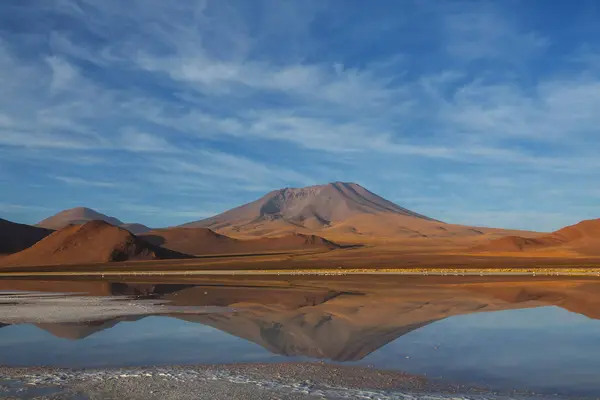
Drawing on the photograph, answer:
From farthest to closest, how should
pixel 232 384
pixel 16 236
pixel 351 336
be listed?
pixel 16 236, pixel 351 336, pixel 232 384

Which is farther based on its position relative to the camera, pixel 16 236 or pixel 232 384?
pixel 16 236

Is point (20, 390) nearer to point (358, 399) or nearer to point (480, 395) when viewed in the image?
point (358, 399)

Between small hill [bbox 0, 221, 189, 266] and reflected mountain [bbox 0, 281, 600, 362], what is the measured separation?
80.7m

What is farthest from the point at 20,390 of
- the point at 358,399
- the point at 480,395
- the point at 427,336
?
the point at 427,336

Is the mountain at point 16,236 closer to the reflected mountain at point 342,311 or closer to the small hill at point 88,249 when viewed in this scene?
the small hill at point 88,249

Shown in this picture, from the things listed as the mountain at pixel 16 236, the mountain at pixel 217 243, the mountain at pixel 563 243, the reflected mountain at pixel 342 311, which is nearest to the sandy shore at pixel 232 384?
the reflected mountain at pixel 342 311

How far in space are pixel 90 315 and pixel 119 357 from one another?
9.65 meters

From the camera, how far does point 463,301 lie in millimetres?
26781

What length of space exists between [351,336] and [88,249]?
105629 mm

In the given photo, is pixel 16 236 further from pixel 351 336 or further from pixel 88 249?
pixel 351 336

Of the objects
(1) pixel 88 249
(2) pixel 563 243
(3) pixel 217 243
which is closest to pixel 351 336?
(1) pixel 88 249

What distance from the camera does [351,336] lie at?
16.7 metres

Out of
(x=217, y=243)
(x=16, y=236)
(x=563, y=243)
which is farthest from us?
(x=217, y=243)

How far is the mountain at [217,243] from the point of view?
15568 centimetres
